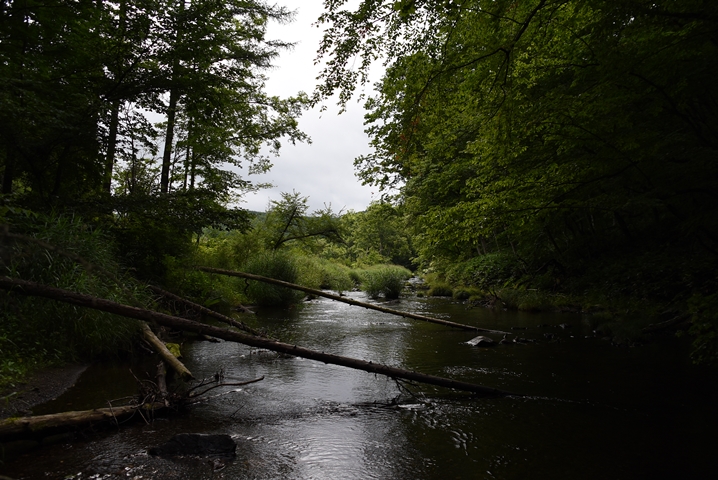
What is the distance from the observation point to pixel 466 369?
6227mm

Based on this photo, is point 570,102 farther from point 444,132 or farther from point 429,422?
point 429,422

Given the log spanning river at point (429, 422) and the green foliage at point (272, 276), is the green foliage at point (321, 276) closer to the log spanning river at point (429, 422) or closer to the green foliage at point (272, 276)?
the green foliage at point (272, 276)

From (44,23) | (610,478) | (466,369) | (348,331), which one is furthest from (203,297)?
(610,478)

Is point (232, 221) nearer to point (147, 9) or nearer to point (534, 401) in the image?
point (147, 9)

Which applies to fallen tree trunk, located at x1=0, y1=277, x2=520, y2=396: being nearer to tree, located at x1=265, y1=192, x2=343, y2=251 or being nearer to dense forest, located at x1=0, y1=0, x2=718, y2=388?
dense forest, located at x1=0, y1=0, x2=718, y2=388

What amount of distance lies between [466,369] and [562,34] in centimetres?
557

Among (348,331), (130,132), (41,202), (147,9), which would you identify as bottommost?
(348,331)

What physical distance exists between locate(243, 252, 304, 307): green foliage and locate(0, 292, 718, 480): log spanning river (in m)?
6.80

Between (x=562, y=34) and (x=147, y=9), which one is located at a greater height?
(x=147, y=9)

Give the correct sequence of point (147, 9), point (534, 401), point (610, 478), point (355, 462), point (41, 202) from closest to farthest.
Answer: point (610, 478)
point (355, 462)
point (534, 401)
point (41, 202)
point (147, 9)

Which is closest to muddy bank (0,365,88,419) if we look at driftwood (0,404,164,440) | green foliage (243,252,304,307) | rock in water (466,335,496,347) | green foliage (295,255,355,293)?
driftwood (0,404,164,440)

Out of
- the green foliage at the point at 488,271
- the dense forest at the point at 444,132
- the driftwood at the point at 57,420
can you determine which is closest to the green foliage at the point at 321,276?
the green foliage at the point at 488,271

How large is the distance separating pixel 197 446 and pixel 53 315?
3791 millimetres

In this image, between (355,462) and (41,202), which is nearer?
(355,462)
